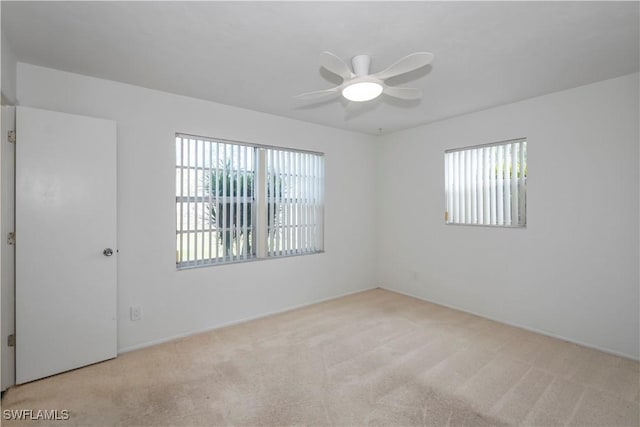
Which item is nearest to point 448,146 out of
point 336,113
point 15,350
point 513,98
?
point 513,98

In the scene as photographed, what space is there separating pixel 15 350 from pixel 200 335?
142 cm

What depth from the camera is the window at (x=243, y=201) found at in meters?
3.27

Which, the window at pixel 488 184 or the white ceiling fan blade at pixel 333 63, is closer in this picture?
the white ceiling fan blade at pixel 333 63

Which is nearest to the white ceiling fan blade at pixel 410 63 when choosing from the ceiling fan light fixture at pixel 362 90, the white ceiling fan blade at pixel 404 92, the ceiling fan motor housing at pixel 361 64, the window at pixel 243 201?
the ceiling fan light fixture at pixel 362 90

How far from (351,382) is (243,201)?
230 cm

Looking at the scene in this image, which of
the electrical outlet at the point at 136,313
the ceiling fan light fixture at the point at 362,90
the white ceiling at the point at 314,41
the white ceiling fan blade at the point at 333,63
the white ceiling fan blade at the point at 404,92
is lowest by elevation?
the electrical outlet at the point at 136,313

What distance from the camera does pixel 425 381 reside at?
2.34 meters

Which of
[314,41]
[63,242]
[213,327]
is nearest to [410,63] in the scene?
[314,41]

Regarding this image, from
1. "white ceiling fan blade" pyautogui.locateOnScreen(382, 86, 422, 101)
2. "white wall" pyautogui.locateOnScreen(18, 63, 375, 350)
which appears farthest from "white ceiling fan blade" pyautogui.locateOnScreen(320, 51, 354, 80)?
"white wall" pyautogui.locateOnScreen(18, 63, 375, 350)

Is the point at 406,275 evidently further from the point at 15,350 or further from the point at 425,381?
the point at 15,350

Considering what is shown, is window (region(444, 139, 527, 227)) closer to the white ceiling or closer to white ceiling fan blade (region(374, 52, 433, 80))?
the white ceiling

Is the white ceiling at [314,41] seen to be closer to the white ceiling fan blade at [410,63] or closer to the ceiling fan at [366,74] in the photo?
the ceiling fan at [366,74]

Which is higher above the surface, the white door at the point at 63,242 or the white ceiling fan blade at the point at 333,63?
the white ceiling fan blade at the point at 333,63

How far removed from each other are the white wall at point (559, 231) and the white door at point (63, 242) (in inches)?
152
